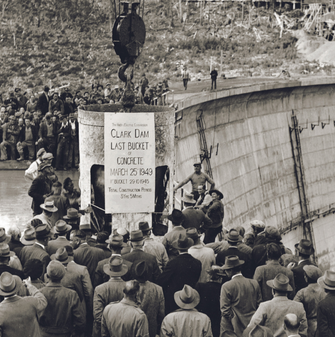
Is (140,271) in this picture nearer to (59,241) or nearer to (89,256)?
(89,256)

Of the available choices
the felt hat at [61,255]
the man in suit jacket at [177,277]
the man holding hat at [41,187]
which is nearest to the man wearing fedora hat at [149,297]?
the man in suit jacket at [177,277]

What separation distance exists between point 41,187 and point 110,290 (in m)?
4.41

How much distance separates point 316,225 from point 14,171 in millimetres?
19075

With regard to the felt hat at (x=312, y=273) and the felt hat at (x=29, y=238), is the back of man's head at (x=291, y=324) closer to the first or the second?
the felt hat at (x=312, y=273)

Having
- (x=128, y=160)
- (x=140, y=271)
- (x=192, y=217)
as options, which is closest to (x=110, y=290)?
(x=140, y=271)

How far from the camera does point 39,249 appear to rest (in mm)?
7215

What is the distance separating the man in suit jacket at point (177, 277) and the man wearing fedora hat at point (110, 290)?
2.10 ft

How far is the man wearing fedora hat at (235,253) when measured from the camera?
24.5 feet

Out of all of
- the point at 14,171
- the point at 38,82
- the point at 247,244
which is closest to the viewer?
the point at 247,244

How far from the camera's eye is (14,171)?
1491cm

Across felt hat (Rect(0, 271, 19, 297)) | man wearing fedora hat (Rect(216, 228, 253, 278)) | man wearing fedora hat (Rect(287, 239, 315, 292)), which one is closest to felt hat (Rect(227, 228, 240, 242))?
man wearing fedora hat (Rect(216, 228, 253, 278))

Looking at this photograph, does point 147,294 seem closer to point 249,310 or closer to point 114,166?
point 249,310

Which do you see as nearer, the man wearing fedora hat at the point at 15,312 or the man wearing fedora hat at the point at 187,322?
the man wearing fedora hat at the point at 15,312

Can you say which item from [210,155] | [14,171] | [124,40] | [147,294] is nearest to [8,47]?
[210,155]
